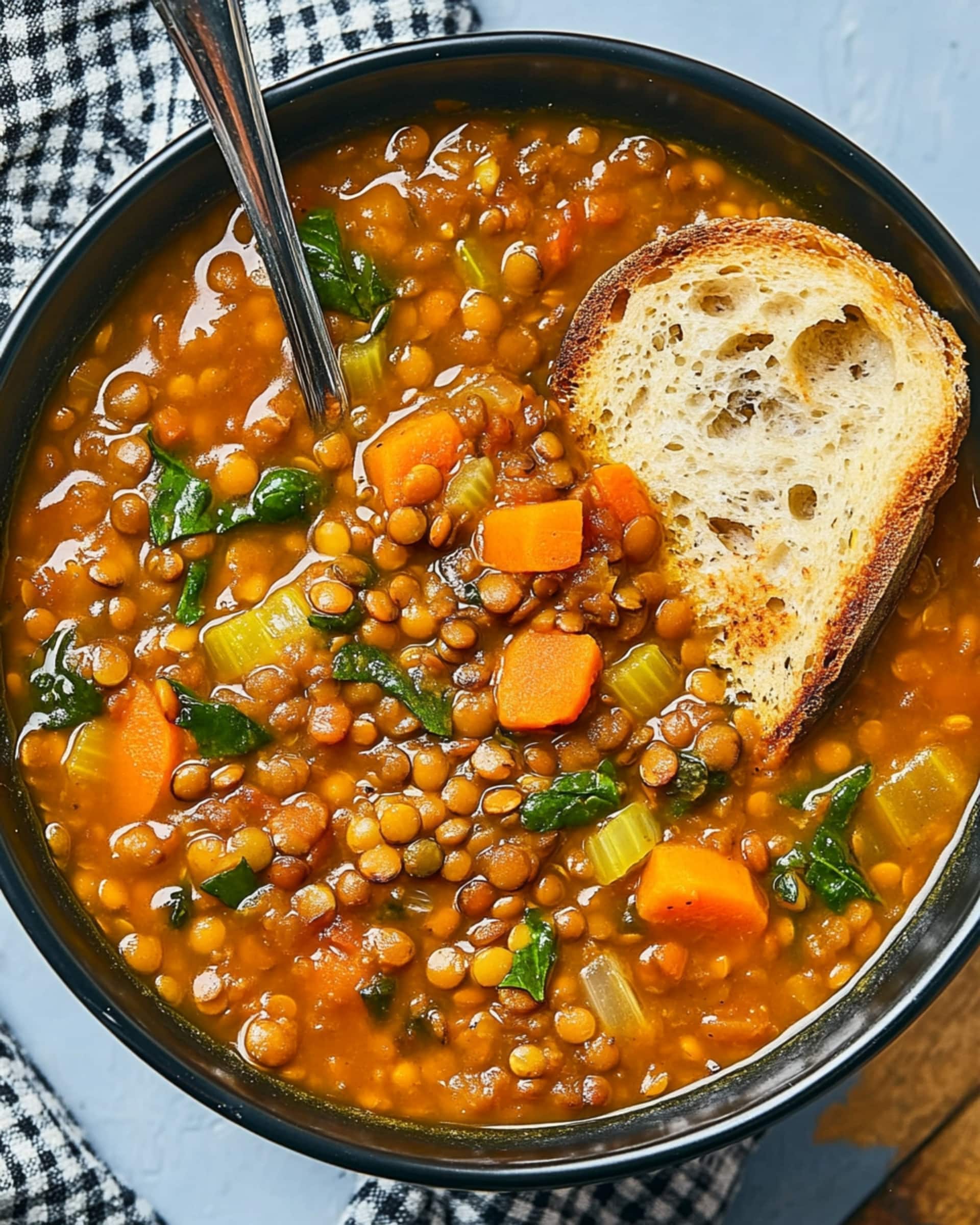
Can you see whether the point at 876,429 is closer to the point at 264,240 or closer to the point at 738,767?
the point at 738,767

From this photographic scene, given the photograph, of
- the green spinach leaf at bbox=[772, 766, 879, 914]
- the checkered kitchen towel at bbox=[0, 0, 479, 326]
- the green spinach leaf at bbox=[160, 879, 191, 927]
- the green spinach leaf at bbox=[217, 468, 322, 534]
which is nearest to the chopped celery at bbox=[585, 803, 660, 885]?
the green spinach leaf at bbox=[772, 766, 879, 914]

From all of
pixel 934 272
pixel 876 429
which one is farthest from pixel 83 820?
pixel 934 272

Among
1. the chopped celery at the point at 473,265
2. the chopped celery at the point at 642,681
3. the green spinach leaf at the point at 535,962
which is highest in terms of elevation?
the chopped celery at the point at 473,265

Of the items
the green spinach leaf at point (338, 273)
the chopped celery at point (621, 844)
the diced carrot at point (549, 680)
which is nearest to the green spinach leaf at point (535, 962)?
the chopped celery at point (621, 844)

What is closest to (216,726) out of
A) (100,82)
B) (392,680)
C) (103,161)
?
(392,680)

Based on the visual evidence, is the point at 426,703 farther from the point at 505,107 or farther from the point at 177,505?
the point at 505,107

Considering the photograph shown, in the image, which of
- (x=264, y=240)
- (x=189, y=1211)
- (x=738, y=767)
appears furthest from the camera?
(x=189, y=1211)

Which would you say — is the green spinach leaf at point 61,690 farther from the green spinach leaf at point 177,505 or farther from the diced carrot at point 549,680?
the diced carrot at point 549,680
